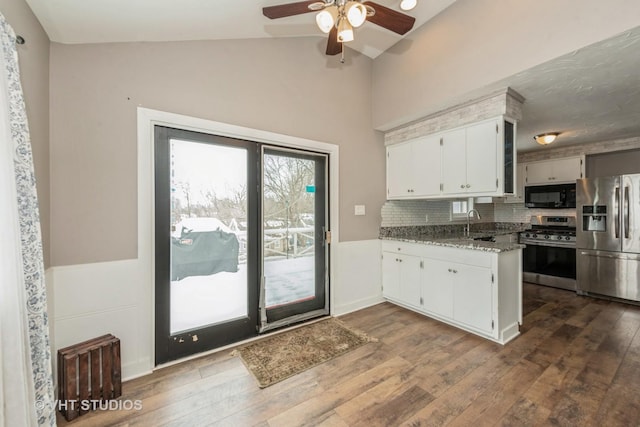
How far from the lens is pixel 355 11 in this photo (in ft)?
5.42

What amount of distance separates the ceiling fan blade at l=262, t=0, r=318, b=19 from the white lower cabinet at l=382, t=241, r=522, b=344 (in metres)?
2.64

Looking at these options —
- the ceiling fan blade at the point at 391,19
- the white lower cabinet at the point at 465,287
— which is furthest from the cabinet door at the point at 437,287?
the ceiling fan blade at the point at 391,19

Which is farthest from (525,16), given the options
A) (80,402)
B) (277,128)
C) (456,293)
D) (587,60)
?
(80,402)

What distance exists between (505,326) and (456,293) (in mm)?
500

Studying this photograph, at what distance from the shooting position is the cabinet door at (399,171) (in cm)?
346

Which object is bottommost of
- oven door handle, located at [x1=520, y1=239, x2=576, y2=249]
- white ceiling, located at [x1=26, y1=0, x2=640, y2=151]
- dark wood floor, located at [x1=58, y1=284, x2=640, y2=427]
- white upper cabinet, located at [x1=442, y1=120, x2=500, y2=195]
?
dark wood floor, located at [x1=58, y1=284, x2=640, y2=427]

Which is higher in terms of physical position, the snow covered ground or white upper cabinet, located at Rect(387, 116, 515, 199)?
white upper cabinet, located at Rect(387, 116, 515, 199)

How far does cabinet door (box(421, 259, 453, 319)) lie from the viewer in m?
2.88

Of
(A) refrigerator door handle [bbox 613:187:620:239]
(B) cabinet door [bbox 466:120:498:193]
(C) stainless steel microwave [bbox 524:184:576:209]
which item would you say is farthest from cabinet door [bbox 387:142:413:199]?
(C) stainless steel microwave [bbox 524:184:576:209]

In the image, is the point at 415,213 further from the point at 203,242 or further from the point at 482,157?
the point at 203,242

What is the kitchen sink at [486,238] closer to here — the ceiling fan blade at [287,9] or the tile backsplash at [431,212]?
the tile backsplash at [431,212]

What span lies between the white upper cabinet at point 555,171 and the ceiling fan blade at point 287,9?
513cm

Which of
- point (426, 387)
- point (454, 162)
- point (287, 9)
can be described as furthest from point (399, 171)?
point (426, 387)

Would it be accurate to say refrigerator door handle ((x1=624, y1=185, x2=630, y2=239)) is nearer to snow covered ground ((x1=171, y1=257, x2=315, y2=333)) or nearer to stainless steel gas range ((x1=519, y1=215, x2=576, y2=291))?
stainless steel gas range ((x1=519, y1=215, x2=576, y2=291))
